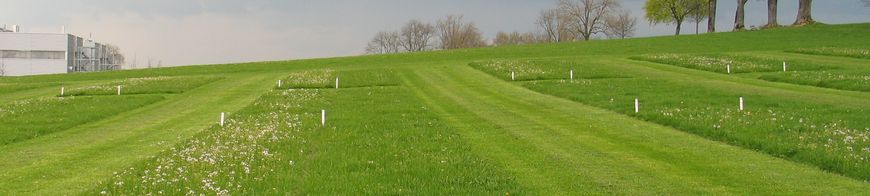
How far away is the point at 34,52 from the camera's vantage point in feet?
409

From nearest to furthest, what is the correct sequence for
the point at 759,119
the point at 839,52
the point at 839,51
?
the point at 759,119, the point at 839,52, the point at 839,51

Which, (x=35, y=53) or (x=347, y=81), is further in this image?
(x=35, y=53)

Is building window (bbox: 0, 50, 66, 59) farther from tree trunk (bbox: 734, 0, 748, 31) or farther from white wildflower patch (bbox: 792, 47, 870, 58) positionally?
white wildflower patch (bbox: 792, 47, 870, 58)

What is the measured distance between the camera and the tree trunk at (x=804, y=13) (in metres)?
79.3

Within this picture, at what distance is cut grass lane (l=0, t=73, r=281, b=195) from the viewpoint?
11.3 metres

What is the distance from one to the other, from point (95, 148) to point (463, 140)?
25.7 ft

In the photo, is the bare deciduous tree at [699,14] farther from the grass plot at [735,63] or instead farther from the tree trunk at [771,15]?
the grass plot at [735,63]

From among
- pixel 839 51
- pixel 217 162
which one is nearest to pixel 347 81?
pixel 217 162

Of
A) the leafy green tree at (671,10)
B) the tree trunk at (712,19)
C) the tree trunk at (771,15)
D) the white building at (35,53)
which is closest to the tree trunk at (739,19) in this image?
the tree trunk at (771,15)

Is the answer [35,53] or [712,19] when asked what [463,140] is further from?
[35,53]

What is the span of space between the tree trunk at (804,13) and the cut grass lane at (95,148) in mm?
69904

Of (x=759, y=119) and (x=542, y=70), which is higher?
(x=542, y=70)

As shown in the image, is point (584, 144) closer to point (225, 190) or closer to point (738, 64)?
point (225, 190)

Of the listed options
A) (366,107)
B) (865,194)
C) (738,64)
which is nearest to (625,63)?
(738,64)
